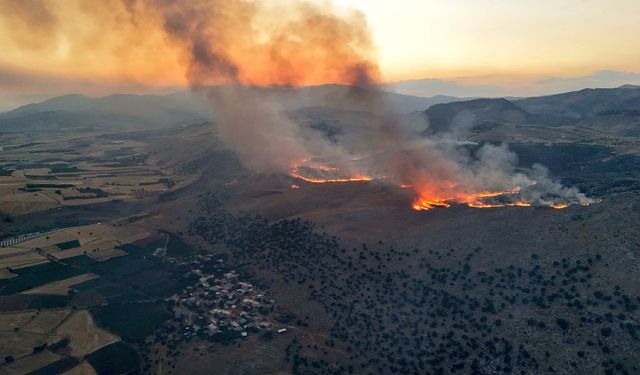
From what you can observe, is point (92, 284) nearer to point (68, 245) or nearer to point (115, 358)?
point (68, 245)

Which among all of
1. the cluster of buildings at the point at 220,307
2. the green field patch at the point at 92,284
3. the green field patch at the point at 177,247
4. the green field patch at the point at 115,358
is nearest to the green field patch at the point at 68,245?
the green field patch at the point at 92,284

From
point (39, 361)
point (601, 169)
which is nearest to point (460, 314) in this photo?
point (39, 361)

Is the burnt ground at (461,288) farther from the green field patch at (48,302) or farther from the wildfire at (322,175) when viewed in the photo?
the wildfire at (322,175)

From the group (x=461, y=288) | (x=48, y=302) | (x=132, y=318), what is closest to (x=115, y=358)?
(x=132, y=318)

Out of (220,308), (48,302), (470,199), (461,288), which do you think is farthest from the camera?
(470,199)

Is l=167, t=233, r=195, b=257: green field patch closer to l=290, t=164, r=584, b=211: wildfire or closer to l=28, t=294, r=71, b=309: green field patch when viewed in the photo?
l=28, t=294, r=71, b=309: green field patch

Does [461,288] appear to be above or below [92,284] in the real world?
below

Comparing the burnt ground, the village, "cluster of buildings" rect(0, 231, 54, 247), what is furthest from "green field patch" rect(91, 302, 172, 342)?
"cluster of buildings" rect(0, 231, 54, 247)

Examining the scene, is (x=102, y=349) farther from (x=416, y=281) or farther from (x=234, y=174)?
(x=234, y=174)
